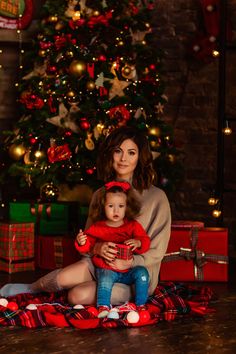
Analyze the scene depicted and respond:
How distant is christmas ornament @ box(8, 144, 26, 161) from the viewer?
5598 mm

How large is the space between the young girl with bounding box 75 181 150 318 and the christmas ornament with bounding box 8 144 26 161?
1.98m

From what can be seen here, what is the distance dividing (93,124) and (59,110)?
275mm

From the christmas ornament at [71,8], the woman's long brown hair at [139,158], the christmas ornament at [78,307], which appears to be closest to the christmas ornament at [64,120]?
the christmas ornament at [71,8]

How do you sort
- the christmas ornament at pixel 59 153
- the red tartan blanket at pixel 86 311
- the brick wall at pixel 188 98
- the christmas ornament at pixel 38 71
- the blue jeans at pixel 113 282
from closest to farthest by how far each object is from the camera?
the red tartan blanket at pixel 86 311, the blue jeans at pixel 113 282, the christmas ornament at pixel 59 153, the christmas ornament at pixel 38 71, the brick wall at pixel 188 98

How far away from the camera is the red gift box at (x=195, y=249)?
4520mm

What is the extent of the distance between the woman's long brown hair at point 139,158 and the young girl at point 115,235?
0.18 meters

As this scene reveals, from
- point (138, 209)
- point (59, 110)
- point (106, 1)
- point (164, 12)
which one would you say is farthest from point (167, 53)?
point (138, 209)

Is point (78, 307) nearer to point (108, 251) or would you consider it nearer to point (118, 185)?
point (108, 251)

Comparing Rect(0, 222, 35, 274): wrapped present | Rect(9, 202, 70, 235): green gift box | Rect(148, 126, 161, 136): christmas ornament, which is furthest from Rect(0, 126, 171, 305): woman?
Rect(148, 126, 161, 136): christmas ornament

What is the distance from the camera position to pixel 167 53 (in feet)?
20.2

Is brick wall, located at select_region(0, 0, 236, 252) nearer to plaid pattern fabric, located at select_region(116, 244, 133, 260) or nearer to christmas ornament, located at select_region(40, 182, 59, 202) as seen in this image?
christmas ornament, located at select_region(40, 182, 59, 202)

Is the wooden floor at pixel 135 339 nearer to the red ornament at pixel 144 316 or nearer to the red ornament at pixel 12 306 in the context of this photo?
the red ornament at pixel 144 316

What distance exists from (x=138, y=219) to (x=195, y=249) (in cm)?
84

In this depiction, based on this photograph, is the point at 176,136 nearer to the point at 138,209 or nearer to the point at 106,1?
the point at 106,1
